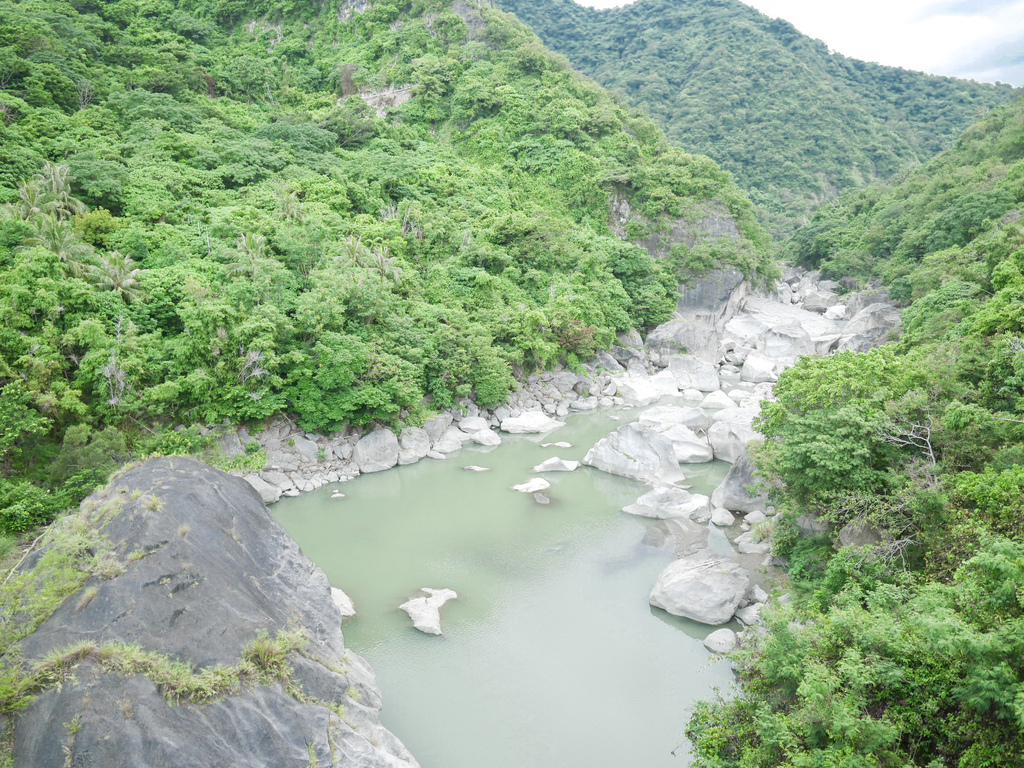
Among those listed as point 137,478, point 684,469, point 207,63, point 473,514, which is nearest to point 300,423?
point 473,514

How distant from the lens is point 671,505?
1706cm

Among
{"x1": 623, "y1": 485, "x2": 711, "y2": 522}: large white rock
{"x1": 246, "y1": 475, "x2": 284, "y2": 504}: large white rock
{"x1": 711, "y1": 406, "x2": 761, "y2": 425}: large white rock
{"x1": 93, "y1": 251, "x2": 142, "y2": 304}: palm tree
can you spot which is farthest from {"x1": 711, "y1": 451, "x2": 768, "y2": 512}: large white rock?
{"x1": 93, "y1": 251, "x2": 142, "y2": 304}: palm tree

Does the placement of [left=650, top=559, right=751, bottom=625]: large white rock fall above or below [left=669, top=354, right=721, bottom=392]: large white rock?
below

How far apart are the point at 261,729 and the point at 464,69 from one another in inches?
2099

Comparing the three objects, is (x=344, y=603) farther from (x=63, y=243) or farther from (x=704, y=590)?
(x=63, y=243)

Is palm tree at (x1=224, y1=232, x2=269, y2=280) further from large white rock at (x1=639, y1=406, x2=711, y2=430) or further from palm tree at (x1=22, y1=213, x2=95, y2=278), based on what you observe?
large white rock at (x1=639, y1=406, x2=711, y2=430)

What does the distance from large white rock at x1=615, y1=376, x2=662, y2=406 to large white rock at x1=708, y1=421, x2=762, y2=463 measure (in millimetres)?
7969

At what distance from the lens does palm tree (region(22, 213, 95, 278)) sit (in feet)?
57.8

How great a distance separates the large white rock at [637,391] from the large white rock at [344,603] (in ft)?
64.3

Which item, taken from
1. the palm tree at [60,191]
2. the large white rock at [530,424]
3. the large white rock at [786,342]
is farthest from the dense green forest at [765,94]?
the palm tree at [60,191]

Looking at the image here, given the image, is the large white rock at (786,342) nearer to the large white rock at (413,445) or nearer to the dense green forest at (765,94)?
the large white rock at (413,445)

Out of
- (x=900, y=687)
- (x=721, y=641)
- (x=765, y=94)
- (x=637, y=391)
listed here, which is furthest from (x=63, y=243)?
(x=765, y=94)

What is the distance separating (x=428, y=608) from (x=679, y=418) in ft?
48.7

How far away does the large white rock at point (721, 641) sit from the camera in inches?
442
